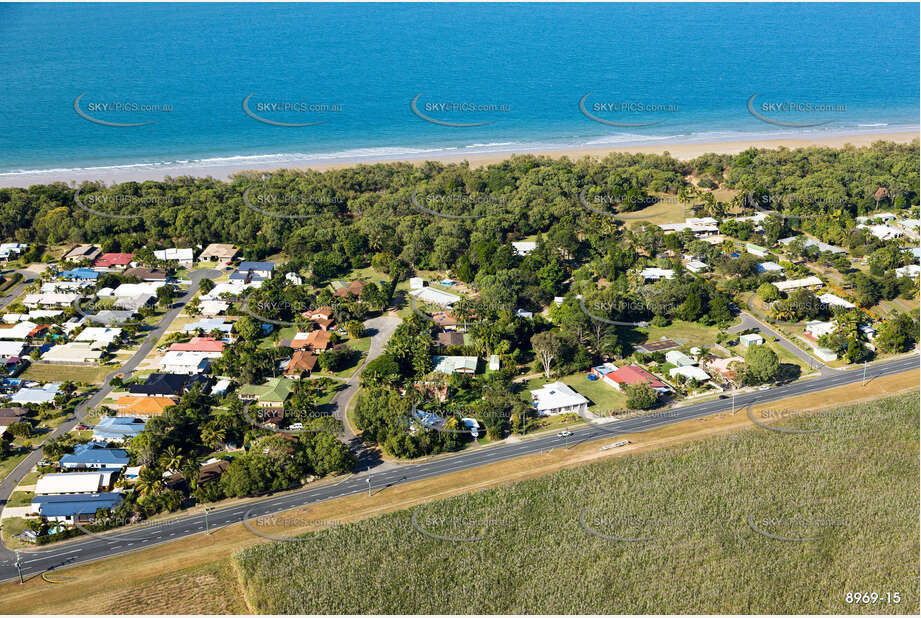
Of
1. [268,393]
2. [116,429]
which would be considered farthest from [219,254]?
[116,429]

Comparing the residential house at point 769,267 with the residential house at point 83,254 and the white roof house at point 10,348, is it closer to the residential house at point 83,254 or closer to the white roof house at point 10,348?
the white roof house at point 10,348

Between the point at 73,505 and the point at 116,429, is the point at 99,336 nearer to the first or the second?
the point at 116,429

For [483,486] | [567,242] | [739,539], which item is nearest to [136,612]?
[483,486]

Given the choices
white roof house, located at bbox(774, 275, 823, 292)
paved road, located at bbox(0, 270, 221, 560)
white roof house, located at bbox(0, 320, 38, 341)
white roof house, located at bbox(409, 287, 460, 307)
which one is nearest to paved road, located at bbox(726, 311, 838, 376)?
white roof house, located at bbox(774, 275, 823, 292)

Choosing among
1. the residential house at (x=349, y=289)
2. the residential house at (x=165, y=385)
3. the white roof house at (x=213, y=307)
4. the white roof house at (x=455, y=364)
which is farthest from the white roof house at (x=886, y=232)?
the residential house at (x=165, y=385)

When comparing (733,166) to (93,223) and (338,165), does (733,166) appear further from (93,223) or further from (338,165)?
(93,223)
